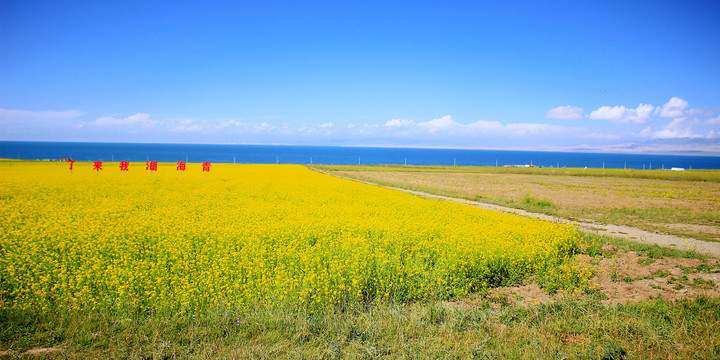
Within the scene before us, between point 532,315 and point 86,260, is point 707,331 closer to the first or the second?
point 532,315

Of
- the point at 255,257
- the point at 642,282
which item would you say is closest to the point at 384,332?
the point at 255,257

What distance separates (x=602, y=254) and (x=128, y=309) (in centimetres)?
1186

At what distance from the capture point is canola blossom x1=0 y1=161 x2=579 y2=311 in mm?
6115

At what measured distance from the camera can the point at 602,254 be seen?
33.4 ft

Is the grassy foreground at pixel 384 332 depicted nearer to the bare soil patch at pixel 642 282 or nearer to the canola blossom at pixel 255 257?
the canola blossom at pixel 255 257

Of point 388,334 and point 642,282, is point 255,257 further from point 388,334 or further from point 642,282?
point 642,282

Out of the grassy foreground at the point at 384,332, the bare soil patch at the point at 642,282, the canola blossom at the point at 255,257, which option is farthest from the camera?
the bare soil patch at the point at 642,282

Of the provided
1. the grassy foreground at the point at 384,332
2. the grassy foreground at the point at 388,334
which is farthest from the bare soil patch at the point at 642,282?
the grassy foreground at the point at 388,334

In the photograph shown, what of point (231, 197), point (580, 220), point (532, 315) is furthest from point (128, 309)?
point (580, 220)

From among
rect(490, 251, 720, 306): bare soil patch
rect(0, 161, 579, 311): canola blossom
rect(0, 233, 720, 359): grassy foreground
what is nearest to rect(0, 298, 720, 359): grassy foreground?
rect(0, 233, 720, 359): grassy foreground

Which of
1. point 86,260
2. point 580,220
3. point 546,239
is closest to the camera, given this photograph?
point 86,260

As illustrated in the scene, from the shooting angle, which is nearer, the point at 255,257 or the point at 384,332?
the point at 384,332

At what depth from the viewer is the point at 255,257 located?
784 cm

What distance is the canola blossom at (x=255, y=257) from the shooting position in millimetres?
6115
